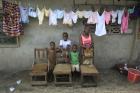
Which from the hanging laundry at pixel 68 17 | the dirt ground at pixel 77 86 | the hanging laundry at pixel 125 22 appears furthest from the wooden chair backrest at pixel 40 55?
the hanging laundry at pixel 125 22

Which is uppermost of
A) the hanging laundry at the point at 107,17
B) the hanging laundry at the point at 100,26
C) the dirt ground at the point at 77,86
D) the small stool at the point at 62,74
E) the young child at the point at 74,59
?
the hanging laundry at the point at 107,17

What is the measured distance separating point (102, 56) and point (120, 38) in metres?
0.89

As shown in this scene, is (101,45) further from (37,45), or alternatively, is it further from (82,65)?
(37,45)

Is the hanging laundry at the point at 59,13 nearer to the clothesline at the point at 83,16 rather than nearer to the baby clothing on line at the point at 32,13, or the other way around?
the clothesline at the point at 83,16

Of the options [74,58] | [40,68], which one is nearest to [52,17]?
[74,58]

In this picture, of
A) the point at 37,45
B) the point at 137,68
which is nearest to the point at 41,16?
Answer: the point at 37,45

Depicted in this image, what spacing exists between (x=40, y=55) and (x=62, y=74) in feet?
4.86

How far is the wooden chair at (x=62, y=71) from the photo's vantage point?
29.1 ft

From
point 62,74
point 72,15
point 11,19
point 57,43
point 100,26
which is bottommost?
point 62,74

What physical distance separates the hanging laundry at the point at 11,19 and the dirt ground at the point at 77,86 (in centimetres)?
145

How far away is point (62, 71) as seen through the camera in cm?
886

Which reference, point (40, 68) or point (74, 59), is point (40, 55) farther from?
point (74, 59)

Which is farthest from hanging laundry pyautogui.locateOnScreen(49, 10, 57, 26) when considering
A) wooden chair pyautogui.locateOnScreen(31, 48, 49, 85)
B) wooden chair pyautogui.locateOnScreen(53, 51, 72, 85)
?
wooden chair pyautogui.locateOnScreen(53, 51, 72, 85)

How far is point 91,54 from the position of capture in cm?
966
